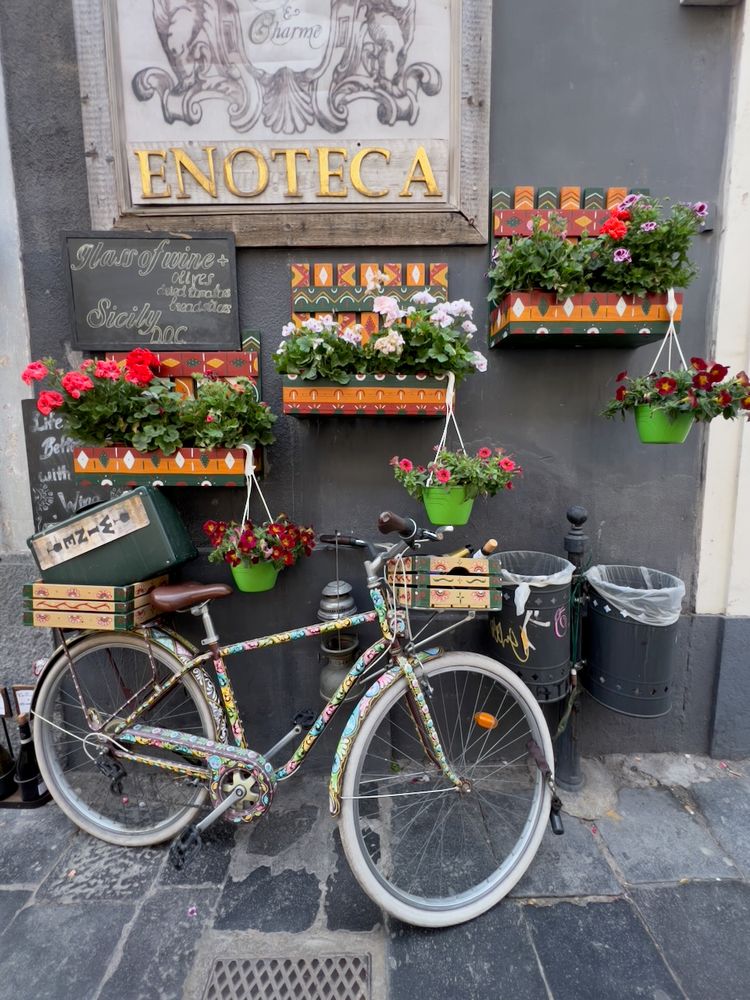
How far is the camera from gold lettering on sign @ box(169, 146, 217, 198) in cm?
264

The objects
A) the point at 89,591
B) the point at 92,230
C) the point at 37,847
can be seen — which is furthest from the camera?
the point at 92,230

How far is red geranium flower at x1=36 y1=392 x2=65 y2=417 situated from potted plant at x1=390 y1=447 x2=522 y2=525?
1651 millimetres

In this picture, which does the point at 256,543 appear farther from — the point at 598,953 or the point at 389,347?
Result: the point at 598,953

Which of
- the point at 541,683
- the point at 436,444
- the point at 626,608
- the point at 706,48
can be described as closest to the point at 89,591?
the point at 436,444

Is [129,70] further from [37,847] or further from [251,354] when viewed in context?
[37,847]

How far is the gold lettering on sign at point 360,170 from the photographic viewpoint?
263 centimetres

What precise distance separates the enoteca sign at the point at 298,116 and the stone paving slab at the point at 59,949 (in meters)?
3.39

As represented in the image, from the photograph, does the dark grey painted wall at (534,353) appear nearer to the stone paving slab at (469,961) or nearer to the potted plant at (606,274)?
the potted plant at (606,274)

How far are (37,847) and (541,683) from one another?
274 centimetres

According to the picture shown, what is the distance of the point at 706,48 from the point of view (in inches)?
102

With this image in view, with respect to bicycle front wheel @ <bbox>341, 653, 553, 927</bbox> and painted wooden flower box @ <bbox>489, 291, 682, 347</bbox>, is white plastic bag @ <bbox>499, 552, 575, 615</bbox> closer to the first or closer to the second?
bicycle front wheel @ <bbox>341, 653, 553, 927</bbox>

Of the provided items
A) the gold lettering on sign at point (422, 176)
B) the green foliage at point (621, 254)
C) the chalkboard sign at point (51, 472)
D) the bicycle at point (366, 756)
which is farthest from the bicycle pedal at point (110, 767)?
the gold lettering on sign at point (422, 176)

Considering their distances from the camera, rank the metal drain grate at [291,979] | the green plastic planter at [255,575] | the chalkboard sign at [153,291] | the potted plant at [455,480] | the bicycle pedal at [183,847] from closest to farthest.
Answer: the metal drain grate at [291,979] → the bicycle pedal at [183,847] → the potted plant at [455,480] → the green plastic planter at [255,575] → the chalkboard sign at [153,291]

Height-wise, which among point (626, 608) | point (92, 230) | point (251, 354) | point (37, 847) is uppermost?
point (92, 230)
